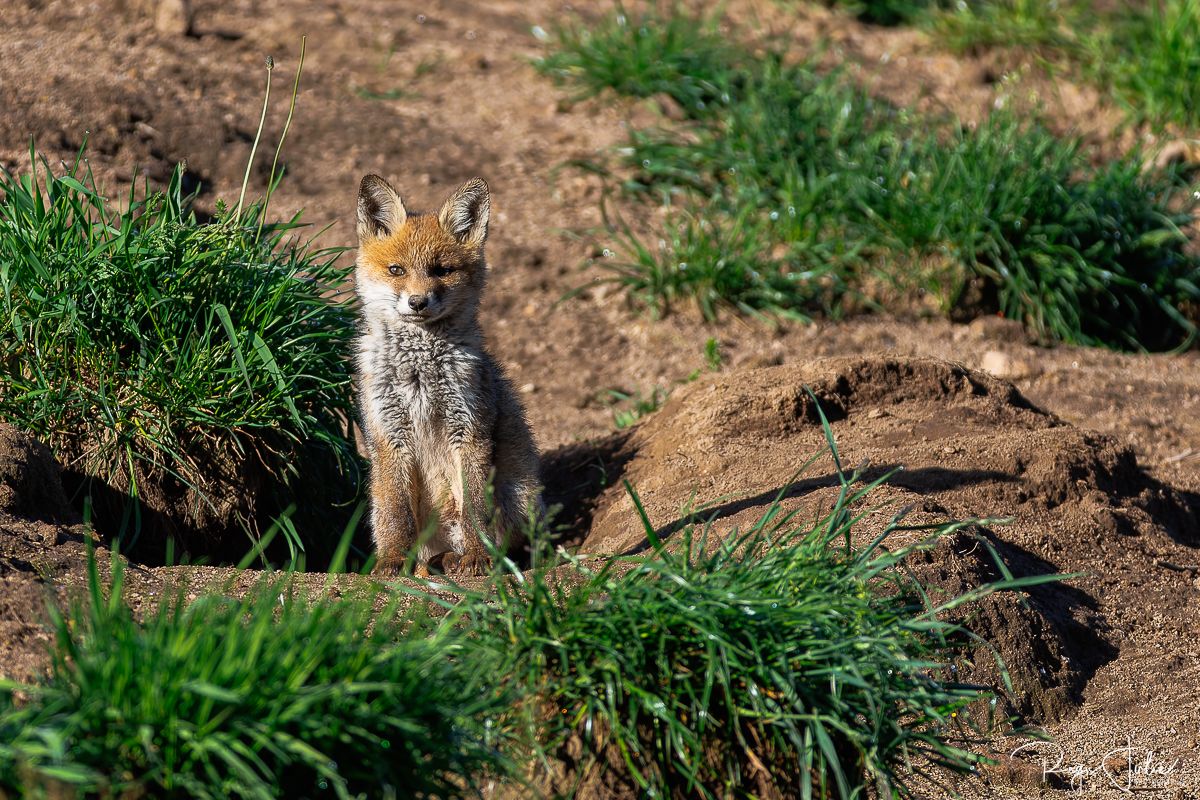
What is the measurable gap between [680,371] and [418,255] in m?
2.56

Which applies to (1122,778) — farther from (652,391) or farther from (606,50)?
(606,50)

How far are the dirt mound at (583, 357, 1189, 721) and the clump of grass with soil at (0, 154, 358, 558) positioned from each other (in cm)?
151

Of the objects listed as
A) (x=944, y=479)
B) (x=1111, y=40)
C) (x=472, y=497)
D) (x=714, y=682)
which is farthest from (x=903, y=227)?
(x=714, y=682)

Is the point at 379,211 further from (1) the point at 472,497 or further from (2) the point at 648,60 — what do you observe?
(2) the point at 648,60

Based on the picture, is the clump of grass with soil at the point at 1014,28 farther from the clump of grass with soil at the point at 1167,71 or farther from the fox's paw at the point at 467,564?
the fox's paw at the point at 467,564

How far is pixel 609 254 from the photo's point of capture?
8.31 meters

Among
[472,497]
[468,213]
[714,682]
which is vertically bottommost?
[472,497]

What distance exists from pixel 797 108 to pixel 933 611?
598cm

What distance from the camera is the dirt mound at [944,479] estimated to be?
4559mm

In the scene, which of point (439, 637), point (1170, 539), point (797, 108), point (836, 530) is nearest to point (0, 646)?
point (439, 637)

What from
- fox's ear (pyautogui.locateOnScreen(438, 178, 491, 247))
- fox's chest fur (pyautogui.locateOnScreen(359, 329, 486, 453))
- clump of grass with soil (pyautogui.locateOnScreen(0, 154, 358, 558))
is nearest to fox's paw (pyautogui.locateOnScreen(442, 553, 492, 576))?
fox's chest fur (pyautogui.locateOnScreen(359, 329, 486, 453))

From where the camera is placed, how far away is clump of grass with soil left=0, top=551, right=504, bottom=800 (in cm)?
265

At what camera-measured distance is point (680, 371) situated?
760cm

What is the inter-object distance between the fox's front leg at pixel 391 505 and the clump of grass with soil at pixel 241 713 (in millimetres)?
2219
